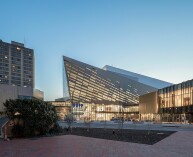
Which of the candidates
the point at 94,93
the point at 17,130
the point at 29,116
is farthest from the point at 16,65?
the point at 29,116

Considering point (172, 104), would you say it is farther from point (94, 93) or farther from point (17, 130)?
point (94, 93)

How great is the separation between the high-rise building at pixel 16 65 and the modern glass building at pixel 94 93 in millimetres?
53818

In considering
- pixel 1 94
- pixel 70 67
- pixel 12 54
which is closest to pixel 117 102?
pixel 70 67

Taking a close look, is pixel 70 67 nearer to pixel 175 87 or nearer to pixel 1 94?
pixel 1 94

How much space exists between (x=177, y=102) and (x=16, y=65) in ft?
389

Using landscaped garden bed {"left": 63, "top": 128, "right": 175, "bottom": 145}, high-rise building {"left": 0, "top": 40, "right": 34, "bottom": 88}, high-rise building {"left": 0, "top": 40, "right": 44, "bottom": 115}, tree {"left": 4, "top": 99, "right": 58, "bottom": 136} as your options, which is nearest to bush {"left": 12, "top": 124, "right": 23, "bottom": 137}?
tree {"left": 4, "top": 99, "right": 58, "bottom": 136}

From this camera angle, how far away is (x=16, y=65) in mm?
161000

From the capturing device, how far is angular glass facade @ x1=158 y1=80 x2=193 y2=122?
57.0 metres

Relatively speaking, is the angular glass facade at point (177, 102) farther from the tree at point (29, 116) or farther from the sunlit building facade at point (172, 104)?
the tree at point (29, 116)

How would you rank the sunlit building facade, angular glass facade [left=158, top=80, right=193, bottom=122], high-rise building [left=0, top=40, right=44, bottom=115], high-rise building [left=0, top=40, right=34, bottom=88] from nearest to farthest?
1. angular glass facade [left=158, top=80, right=193, bottom=122]
2. the sunlit building facade
3. high-rise building [left=0, top=40, right=44, bottom=115]
4. high-rise building [left=0, top=40, right=34, bottom=88]

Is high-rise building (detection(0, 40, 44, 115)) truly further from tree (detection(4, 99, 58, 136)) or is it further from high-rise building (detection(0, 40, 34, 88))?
tree (detection(4, 99, 58, 136))

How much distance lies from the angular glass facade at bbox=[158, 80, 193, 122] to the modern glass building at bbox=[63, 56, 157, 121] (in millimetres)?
32527

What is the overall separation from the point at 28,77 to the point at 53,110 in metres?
143

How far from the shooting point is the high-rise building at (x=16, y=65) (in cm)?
15500
